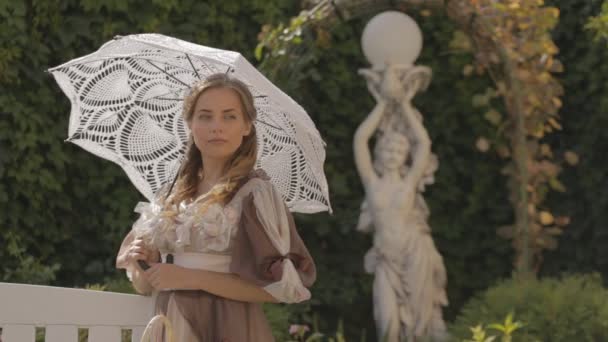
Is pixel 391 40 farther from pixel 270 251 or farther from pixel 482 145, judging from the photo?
pixel 270 251

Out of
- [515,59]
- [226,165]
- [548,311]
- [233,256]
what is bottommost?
[548,311]

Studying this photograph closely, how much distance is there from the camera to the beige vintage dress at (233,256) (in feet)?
7.68

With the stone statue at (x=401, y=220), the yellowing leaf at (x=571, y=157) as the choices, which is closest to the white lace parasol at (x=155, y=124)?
the stone statue at (x=401, y=220)

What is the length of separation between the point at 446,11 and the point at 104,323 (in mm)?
2966

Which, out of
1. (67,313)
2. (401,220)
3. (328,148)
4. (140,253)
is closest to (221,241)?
(140,253)

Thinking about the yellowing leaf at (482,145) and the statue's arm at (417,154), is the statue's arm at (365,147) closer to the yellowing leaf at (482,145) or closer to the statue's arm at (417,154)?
the statue's arm at (417,154)

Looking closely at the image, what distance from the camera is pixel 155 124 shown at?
287cm

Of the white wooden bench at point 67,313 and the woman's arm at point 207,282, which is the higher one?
the woman's arm at point 207,282

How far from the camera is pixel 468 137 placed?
5.97 m

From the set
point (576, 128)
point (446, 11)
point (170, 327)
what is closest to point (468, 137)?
point (576, 128)

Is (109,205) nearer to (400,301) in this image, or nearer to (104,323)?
(400,301)

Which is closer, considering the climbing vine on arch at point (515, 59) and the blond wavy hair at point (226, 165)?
the blond wavy hair at point (226, 165)

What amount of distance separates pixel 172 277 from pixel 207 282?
75mm

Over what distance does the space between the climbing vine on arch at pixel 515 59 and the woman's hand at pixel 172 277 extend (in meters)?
2.64
